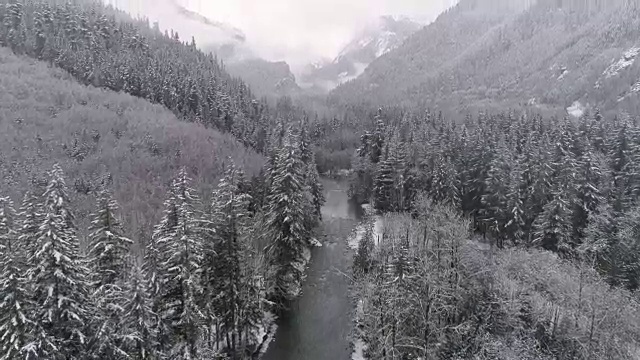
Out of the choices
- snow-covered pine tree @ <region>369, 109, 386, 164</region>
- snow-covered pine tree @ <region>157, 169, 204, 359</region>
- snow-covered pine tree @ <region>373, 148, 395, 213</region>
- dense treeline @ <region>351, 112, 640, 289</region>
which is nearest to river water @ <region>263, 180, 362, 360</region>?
snow-covered pine tree @ <region>157, 169, 204, 359</region>

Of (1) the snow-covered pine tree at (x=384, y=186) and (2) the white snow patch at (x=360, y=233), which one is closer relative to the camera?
(2) the white snow patch at (x=360, y=233)

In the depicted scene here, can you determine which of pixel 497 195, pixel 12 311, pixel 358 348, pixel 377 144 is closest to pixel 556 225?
pixel 497 195

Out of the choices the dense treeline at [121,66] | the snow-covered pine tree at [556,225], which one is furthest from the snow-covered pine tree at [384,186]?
the dense treeline at [121,66]

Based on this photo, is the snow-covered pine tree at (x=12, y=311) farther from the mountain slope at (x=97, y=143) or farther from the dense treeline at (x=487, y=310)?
the mountain slope at (x=97, y=143)

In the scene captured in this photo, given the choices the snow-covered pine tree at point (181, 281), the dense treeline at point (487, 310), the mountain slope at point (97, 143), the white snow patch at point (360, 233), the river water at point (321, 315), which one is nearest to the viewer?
the dense treeline at point (487, 310)

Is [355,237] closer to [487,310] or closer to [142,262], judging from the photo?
[487,310]

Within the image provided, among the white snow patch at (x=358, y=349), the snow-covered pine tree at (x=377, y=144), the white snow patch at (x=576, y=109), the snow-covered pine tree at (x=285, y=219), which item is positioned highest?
the white snow patch at (x=576, y=109)

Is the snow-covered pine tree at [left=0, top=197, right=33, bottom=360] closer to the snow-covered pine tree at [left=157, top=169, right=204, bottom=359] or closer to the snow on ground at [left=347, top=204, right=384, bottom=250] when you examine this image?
the snow-covered pine tree at [left=157, top=169, right=204, bottom=359]

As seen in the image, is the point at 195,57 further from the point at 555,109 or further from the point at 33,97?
the point at 555,109
